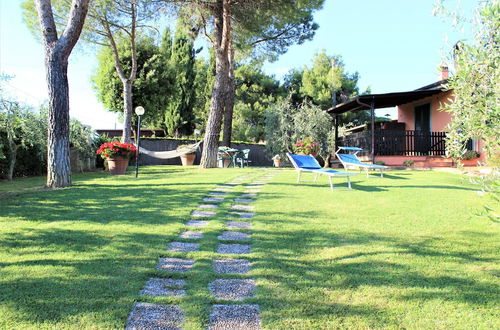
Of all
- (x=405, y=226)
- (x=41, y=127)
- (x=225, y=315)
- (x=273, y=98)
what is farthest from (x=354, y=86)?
(x=225, y=315)

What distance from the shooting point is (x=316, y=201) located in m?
5.50

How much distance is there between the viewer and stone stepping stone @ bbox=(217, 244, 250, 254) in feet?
10.4

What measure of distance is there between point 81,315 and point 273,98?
28.2m

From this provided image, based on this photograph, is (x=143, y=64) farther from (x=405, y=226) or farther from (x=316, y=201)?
(x=405, y=226)

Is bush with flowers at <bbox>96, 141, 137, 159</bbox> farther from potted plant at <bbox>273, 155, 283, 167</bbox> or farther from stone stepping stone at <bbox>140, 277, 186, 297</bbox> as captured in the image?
stone stepping stone at <bbox>140, 277, 186, 297</bbox>

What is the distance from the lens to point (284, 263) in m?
2.87

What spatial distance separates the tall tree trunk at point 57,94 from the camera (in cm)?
671

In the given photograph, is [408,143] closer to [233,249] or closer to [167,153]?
[167,153]

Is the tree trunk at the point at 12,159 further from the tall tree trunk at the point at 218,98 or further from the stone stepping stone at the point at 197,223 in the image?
the stone stepping stone at the point at 197,223

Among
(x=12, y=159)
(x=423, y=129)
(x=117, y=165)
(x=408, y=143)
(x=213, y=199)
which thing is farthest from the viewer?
(x=423, y=129)

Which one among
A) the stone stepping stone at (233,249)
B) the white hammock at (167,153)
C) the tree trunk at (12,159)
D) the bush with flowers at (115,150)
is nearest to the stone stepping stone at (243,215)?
the stone stepping stone at (233,249)

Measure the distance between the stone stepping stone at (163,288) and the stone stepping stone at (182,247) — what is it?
0.60 metres

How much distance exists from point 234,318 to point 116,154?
30.6 feet

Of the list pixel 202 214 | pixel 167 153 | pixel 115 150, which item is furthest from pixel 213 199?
pixel 167 153
